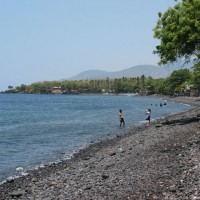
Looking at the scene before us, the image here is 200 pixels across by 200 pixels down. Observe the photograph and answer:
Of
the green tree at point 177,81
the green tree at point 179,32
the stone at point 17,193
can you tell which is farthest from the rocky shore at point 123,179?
the green tree at point 177,81

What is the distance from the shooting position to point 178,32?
108ft

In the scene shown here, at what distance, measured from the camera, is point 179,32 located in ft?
108

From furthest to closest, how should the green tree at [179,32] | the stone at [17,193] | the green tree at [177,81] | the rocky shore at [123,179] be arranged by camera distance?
the green tree at [177,81], the green tree at [179,32], the stone at [17,193], the rocky shore at [123,179]

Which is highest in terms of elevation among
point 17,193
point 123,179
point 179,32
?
point 179,32

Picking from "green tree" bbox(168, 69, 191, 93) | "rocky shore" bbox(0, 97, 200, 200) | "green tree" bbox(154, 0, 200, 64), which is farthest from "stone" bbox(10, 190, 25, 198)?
"green tree" bbox(168, 69, 191, 93)

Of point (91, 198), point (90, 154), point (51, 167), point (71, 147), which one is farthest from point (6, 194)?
point (71, 147)

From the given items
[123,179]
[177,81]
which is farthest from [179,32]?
[177,81]

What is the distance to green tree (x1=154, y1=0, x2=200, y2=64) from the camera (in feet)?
107

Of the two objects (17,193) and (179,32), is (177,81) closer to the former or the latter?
(179,32)

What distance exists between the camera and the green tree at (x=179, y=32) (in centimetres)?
3262

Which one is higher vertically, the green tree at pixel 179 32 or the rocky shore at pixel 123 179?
the green tree at pixel 179 32

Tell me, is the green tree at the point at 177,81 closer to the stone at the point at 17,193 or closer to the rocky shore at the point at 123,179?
the rocky shore at the point at 123,179

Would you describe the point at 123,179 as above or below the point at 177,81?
below

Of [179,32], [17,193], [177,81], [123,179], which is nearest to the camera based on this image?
[123,179]
